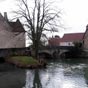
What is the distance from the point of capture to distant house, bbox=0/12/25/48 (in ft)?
166

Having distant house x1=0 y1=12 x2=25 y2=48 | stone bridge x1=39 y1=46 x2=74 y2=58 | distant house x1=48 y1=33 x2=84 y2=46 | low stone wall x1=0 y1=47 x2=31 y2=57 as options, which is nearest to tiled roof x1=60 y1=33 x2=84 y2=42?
distant house x1=48 y1=33 x2=84 y2=46

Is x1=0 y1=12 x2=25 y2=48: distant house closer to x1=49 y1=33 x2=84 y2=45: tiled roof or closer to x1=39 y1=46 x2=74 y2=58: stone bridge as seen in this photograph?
x1=39 y1=46 x2=74 y2=58: stone bridge

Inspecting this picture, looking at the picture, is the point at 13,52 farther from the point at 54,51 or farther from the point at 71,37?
the point at 71,37


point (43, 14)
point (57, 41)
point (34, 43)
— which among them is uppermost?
point (43, 14)

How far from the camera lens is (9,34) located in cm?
5225

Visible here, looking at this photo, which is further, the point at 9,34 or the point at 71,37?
the point at 71,37

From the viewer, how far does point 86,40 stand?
66500 mm

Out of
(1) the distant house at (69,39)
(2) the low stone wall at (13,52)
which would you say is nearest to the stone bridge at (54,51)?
(1) the distant house at (69,39)

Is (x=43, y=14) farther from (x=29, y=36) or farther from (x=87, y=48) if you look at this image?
(x=87, y=48)

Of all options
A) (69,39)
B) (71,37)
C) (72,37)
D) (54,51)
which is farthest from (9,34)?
(71,37)

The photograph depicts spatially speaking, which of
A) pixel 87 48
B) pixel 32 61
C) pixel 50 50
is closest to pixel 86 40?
pixel 87 48

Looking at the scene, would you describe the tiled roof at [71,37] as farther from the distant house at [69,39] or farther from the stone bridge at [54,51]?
the stone bridge at [54,51]

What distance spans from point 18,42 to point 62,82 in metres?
31.6

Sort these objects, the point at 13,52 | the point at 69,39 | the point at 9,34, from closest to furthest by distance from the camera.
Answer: the point at 13,52
the point at 9,34
the point at 69,39
